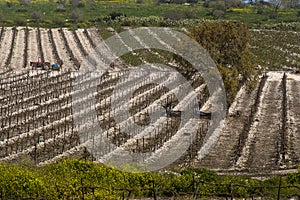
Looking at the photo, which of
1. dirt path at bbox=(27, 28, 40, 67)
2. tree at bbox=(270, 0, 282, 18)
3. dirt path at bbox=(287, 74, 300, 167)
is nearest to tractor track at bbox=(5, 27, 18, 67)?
dirt path at bbox=(27, 28, 40, 67)

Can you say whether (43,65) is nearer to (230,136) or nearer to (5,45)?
(5,45)

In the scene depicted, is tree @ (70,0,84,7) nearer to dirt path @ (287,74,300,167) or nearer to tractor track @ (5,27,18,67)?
Result: tractor track @ (5,27,18,67)

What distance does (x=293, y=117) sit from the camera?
83.5ft

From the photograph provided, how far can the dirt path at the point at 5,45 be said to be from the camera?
126 ft

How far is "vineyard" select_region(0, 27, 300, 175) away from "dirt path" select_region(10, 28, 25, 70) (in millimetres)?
456

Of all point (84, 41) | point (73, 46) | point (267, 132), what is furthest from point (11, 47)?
point (267, 132)

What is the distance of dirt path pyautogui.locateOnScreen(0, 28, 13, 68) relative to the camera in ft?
126

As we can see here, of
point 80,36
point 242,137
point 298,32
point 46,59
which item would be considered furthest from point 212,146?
point 298,32

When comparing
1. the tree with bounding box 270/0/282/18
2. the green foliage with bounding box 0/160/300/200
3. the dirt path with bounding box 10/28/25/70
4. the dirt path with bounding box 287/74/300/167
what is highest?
the green foliage with bounding box 0/160/300/200

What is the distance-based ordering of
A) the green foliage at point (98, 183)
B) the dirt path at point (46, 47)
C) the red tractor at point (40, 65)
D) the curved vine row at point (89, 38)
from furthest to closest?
the curved vine row at point (89, 38)
the dirt path at point (46, 47)
the red tractor at point (40, 65)
the green foliage at point (98, 183)

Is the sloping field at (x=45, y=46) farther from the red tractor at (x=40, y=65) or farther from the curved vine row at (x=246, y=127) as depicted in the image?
the curved vine row at (x=246, y=127)

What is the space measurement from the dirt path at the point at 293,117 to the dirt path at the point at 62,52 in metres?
13.8

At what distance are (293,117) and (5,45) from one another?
2649 cm

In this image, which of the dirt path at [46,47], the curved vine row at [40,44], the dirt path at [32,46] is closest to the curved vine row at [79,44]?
the dirt path at [46,47]
